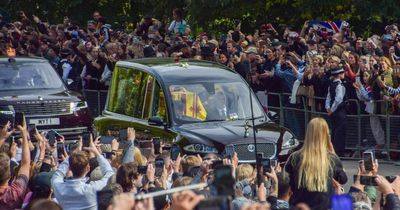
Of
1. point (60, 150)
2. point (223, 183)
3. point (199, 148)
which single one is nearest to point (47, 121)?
point (199, 148)

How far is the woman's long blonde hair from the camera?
999 cm

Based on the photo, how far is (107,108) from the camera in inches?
734

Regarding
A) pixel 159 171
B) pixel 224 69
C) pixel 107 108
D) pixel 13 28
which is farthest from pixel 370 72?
pixel 13 28

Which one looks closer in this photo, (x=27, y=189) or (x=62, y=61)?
(x=27, y=189)

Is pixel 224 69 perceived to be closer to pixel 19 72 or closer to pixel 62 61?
pixel 19 72

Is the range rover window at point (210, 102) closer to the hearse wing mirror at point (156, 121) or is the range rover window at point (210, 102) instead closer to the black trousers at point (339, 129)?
the hearse wing mirror at point (156, 121)

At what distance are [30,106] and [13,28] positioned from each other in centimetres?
1231

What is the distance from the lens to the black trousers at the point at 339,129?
1986 cm

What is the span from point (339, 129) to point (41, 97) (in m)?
4.86

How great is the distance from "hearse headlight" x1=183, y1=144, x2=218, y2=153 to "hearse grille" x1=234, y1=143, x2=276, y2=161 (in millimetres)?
307

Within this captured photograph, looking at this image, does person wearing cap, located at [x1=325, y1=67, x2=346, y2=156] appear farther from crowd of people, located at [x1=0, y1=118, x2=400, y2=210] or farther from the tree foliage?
crowd of people, located at [x1=0, y1=118, x2=400, y2=210]

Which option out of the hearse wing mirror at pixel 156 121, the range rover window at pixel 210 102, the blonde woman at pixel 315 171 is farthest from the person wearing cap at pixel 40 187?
the range rover window at pixel 210 102

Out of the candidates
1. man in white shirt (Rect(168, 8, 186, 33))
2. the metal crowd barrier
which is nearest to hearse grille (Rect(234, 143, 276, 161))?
the metal crowd barrier

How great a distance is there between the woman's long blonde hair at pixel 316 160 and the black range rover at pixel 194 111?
541 cm
